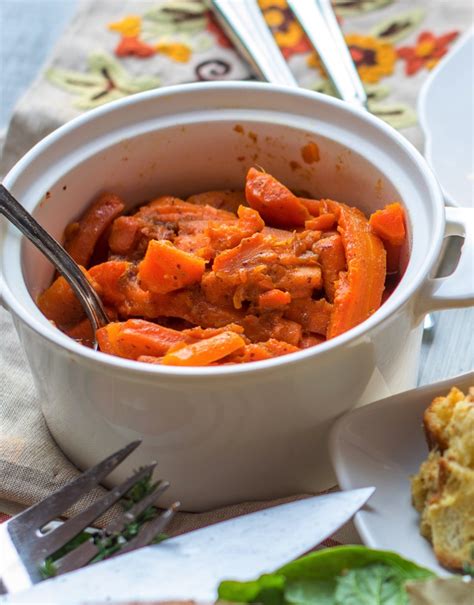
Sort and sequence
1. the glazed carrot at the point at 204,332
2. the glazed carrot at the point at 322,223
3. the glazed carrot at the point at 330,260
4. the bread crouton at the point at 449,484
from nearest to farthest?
the bread crouton at the point at 449,484, the glazed carrot at the point at 204,332, the glazed carrot at the point at 330,260, the glazed carrot at the point at 322,223

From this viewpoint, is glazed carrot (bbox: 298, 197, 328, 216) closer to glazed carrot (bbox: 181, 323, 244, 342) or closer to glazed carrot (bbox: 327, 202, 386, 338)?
glazed carrot (bbox: 327, 202, 386, 338)

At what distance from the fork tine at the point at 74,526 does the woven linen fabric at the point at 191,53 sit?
156 cm

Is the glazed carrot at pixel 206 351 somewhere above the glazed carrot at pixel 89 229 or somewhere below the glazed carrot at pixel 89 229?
below

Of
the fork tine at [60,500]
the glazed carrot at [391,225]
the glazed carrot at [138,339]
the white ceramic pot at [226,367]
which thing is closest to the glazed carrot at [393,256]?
the glazed carrot at [391,225]

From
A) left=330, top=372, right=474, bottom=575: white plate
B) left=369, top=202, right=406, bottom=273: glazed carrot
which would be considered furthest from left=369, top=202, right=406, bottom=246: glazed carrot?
left=330, top=372, right=474, bottom=575: white plate

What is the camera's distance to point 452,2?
3562mm

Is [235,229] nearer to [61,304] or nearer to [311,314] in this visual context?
[311,314]

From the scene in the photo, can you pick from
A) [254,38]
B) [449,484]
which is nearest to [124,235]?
[449,484]

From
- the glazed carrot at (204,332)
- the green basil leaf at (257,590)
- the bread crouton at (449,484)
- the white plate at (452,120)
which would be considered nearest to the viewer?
the green basil leaf at (257,590)

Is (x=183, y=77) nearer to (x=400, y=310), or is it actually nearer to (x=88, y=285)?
(x=88, y=285)

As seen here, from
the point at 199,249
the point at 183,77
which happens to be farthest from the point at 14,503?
the point at 183,77

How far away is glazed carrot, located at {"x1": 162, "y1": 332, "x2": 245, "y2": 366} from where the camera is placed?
1957 mm

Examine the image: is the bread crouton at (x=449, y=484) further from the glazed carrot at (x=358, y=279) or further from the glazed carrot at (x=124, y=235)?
the glazed carrot at (x=124, y=235)

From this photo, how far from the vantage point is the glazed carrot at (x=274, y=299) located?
212 centimetres
